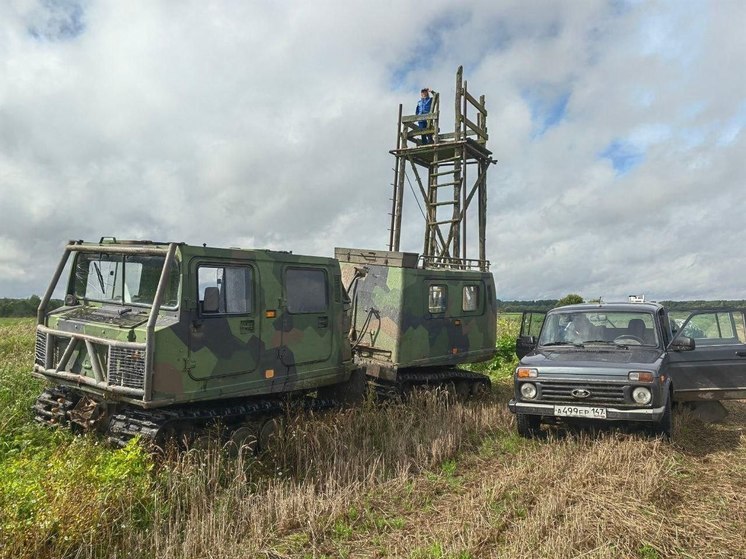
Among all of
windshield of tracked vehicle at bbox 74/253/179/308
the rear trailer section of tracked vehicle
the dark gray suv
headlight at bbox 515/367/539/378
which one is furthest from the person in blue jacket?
windshield of tracked vehicle at bbox 74/253/179/308

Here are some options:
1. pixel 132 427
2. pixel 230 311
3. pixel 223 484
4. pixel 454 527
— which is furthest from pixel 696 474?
pixel 132 427

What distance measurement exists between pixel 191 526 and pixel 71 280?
4.15m

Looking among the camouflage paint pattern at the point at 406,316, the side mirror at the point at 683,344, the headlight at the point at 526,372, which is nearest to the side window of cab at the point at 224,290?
the camouflage paint pattern at the point at 406,316

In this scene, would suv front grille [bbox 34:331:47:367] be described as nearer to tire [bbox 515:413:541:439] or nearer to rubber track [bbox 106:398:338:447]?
rubber track [bbox 106:398:338:447]

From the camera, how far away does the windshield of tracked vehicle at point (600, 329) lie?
8.27m

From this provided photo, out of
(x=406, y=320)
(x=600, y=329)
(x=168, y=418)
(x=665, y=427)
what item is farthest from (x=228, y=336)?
(x=665, y=427)

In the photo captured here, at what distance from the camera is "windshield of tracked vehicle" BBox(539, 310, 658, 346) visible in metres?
8.27

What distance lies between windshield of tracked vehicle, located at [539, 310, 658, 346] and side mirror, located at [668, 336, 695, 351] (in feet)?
0.82

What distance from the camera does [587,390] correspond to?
7.26 m

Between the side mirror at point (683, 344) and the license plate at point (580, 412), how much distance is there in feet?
5.45

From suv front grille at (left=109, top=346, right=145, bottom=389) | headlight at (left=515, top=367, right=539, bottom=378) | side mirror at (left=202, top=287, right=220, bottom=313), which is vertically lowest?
headlight at (left=515, top=367, right=539, bottom=378)

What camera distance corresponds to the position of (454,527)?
15.7 feet

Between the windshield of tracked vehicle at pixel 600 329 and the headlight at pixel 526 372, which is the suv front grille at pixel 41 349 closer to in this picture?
the headlight at pixel 526 372

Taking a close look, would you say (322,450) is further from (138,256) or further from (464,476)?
(138,256)
